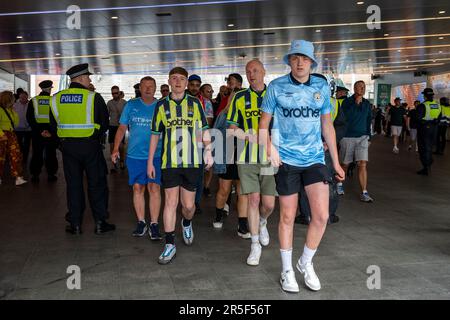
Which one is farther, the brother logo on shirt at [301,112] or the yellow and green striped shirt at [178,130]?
the yellow and green striped shirt at [178,130]

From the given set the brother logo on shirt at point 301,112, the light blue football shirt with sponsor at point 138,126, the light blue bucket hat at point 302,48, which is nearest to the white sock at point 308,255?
the brother logo on shirt at point 301,112

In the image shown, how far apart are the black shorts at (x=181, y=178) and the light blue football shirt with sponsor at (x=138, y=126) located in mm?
596

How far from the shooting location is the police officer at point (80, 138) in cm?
517

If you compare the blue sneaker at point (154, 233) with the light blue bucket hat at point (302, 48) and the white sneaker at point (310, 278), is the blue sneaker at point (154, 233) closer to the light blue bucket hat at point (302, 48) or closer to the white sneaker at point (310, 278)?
the white sneaker at point (310, 278)

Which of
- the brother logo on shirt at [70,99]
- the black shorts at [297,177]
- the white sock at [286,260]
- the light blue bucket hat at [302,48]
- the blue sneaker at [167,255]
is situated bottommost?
the blue sneaker at [167,255]

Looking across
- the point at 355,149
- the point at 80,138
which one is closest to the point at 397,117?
the point at 355,149

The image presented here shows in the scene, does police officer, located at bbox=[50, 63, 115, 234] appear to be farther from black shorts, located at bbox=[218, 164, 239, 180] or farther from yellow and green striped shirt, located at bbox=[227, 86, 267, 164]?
yellow and green striped shirt, located at bbox=[227, 86, 267, 164]

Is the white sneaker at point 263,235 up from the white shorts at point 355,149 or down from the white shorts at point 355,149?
down

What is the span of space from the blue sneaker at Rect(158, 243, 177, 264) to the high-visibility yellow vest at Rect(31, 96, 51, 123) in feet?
18.1

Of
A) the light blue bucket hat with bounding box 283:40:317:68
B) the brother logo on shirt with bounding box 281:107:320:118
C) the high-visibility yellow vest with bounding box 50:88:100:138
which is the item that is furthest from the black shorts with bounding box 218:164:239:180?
the light blue bucket hat with bounding box 283:40:317:68

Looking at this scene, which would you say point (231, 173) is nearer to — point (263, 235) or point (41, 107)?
point (263, 235)

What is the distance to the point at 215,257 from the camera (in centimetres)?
443

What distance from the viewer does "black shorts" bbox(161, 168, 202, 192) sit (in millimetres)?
4410
